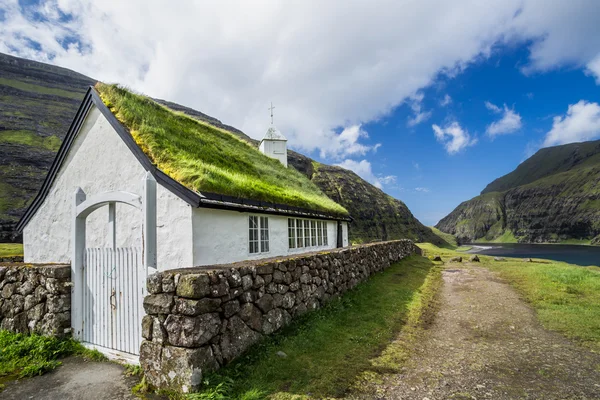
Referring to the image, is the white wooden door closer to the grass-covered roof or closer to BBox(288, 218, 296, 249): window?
the grass-covered roof

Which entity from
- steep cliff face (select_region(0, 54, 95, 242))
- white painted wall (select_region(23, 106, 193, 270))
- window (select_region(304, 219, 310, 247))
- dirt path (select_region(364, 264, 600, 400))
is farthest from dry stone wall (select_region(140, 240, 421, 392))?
steep cliff face (select_region(0, 54, 95, 242))

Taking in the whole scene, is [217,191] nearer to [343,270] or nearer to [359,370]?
[343,270]

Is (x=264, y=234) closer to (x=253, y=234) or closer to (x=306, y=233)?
(x=253, y=234)

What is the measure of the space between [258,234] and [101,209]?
530cm

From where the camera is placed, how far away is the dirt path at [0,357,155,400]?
4547 mm

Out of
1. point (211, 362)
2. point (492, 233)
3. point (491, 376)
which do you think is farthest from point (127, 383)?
point (492, 233)

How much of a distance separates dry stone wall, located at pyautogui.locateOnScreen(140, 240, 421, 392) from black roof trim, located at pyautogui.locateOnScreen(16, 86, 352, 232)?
355cm

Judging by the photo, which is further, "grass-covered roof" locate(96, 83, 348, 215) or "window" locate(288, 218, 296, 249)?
"window" locate(288, 218, 296, 249)

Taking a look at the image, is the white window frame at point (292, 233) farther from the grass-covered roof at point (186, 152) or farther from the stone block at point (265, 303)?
the stone block at point (265, 303)

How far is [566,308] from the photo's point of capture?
9250mm

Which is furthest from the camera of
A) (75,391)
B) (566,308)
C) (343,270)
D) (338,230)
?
(338,230)

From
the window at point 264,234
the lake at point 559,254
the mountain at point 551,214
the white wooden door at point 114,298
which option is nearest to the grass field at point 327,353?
the white wooden door at point 114,298

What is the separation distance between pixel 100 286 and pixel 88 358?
4.16ft

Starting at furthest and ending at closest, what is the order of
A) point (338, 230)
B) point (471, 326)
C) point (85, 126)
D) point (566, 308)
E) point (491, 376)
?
1. point (338, 230)
2. point (85, 126)
3. point (566, 308)
4. point (471, 326)
5. point (491, 376)
